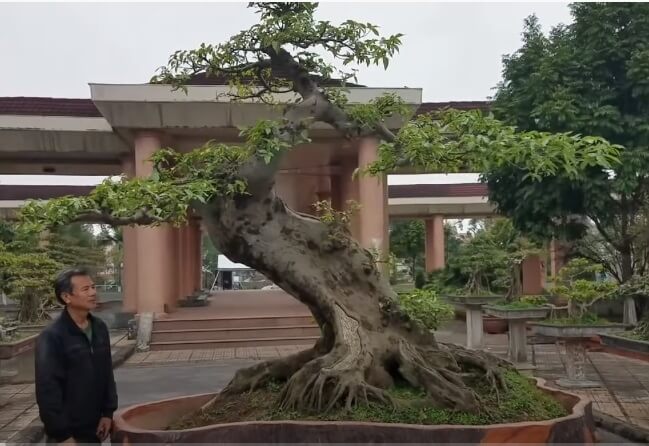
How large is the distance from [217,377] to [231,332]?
370 centimetres

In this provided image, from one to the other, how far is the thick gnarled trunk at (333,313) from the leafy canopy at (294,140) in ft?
0.87

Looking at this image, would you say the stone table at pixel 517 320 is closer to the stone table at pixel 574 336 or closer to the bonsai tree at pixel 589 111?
the stone table at pixel 574 336

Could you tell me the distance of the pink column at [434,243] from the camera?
2383 cm

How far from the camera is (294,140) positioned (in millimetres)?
4133

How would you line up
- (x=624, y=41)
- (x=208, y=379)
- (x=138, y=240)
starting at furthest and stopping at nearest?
(x=138, y=240), (x=624, y=41), (x=208, y=379)

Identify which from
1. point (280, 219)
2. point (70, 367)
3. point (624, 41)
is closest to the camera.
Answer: point (70, 367)

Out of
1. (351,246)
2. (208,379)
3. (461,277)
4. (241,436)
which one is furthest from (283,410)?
(461,277)

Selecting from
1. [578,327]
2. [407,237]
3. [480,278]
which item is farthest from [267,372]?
[407,237]

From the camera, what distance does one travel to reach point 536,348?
37.8 ft

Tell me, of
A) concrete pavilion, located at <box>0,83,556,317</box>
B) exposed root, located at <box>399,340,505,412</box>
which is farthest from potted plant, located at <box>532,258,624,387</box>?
exposed root, located at <box>399,340,505,412</box>

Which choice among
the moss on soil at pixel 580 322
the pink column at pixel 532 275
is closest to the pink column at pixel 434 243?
the pink column at pixel 532 275

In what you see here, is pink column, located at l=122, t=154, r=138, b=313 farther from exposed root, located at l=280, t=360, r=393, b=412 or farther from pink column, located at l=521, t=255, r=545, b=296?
exposed root, located at l=280, t=360, r=393, b=412

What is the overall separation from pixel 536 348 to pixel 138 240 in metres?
6.71

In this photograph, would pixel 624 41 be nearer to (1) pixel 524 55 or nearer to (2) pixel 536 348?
(1) pixel 524 55
